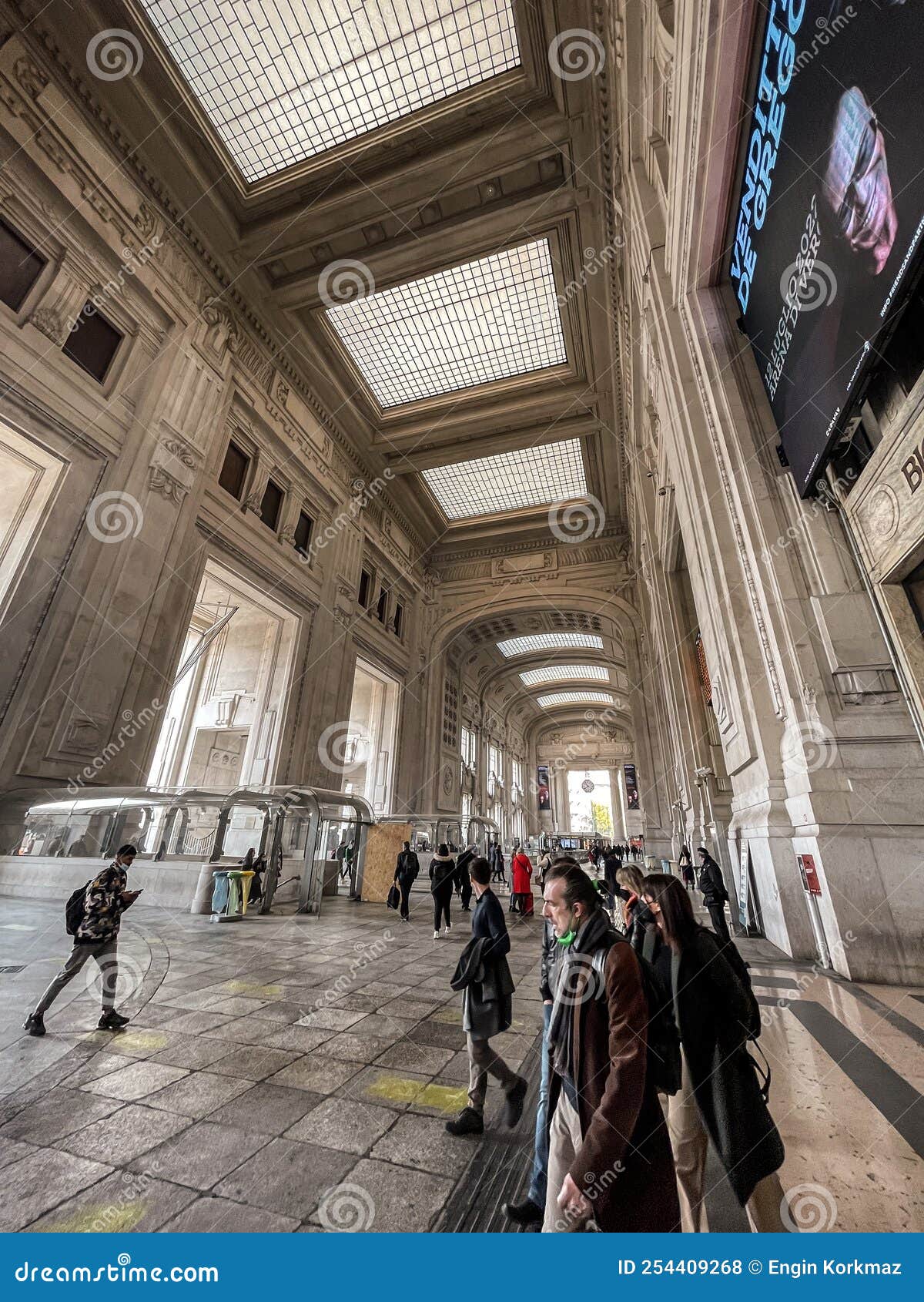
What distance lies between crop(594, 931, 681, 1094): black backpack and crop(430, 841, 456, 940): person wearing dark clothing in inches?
227

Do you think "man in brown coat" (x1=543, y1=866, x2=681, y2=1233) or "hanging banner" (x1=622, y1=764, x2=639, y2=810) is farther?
"hanging banner" (x1=622, y1=764, x2=639, y2=810)

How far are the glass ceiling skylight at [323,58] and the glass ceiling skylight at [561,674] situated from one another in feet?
87.3

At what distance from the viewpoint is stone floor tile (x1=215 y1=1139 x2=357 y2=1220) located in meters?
1.82

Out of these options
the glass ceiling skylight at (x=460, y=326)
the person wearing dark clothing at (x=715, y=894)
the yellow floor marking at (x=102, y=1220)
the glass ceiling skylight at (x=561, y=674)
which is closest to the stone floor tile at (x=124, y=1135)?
the yellow floor marking at (x=102, y=1220)

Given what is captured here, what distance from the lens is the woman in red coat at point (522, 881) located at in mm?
8766

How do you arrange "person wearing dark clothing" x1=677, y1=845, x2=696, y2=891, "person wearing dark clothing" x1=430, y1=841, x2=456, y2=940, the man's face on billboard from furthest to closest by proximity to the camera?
"person wearing dark clothing" x1=677, y1=845, x2=696, y2=891 → "person wearing dark clothing" x1=430, y1=841, x2=456, y2=940 → the man's face on billboard

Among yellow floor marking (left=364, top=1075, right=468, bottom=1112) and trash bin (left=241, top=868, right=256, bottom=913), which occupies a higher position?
trash bin (left=241, top=868, right=256, bottom=913)

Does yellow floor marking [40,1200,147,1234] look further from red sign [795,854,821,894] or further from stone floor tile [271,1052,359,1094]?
red sign [795,854,821,894]

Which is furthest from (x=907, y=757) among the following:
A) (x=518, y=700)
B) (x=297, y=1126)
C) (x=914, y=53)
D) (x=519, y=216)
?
(x=518, y=700)

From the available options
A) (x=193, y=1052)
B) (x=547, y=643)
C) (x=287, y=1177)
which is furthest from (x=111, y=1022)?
(x=547, y=643)

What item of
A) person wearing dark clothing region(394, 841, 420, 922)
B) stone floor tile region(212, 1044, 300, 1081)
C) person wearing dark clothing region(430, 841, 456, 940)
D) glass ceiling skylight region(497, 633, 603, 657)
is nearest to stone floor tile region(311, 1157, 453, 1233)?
stone floor tile region(212, 1044, 300, 1081)

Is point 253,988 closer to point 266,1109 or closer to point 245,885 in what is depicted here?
point 266,1109

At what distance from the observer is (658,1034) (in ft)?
5.20

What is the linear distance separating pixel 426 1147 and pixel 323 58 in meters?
14.5
